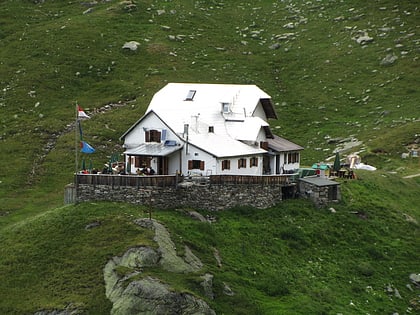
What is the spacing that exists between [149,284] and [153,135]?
959 inches

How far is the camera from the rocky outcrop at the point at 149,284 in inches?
2361

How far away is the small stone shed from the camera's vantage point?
270ft

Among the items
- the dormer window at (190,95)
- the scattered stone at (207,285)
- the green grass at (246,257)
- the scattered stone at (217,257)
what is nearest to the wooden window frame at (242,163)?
the green grass at (246,257)

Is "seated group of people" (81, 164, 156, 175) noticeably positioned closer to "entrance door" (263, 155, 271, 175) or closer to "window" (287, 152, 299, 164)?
"entrance door" (263, 155, 271, 175)

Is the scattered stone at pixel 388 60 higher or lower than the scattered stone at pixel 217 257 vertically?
higher

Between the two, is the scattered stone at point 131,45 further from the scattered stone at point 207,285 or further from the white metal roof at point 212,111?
the scattered stone at point 207,285

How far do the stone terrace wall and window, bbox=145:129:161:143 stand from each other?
805 centimetres

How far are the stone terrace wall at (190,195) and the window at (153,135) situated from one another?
26.4 ft

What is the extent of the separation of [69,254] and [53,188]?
37.2 metres

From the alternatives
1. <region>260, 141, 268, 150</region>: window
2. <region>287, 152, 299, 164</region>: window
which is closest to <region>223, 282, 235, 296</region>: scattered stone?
<region>260, 141, 268, 150</region>: window

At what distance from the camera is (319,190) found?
82.2 meters

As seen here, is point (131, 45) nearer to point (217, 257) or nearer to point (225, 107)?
point (225, 107)

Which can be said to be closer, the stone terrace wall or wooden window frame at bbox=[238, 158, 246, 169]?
the stone terrace wall

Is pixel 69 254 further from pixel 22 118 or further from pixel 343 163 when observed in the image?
pixel 22 118
